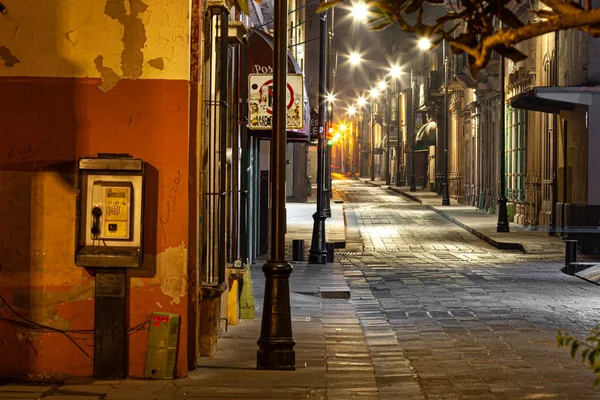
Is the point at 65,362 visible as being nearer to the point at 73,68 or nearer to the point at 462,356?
the point at 73,68

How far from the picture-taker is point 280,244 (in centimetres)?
1049

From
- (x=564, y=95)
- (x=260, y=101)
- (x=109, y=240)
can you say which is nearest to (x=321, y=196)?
(x=260, y=101)

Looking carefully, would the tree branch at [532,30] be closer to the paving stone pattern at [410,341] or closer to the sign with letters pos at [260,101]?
the paving stone pattern at [410,341]

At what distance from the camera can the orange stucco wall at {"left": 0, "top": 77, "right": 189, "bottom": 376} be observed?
9547mm

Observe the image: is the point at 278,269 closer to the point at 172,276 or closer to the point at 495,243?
the point at 172,276

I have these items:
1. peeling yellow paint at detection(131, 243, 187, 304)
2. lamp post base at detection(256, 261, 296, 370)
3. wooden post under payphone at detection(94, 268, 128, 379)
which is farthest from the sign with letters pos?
wooden post under payphone at detection(94, 268, 128, 379)

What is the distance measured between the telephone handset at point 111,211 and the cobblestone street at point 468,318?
2.74 m

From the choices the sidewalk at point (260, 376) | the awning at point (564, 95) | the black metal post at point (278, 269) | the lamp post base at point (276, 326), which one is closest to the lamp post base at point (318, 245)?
the awning at point (564, 95)

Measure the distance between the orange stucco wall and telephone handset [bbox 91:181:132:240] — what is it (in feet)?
Answer: 0.62

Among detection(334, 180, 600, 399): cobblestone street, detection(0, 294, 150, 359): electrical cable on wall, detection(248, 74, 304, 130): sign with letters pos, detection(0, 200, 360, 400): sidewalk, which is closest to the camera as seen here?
detection(0, 200, 360, 400): sidewalk

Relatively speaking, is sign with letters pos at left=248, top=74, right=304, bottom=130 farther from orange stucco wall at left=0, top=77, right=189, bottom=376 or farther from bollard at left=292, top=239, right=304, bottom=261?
orange stucco wall at left=0, top=77, right=189, bottom=376

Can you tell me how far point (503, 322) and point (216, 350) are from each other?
4.45 metres

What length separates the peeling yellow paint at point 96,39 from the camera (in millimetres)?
9570

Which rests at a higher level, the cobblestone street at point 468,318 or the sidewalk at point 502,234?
the sidewalk at point 502,234
